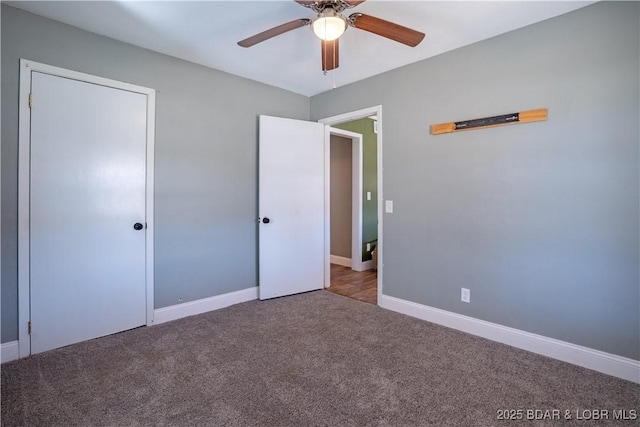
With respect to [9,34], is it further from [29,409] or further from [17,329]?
[29,409]

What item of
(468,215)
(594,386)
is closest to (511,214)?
(468,215)

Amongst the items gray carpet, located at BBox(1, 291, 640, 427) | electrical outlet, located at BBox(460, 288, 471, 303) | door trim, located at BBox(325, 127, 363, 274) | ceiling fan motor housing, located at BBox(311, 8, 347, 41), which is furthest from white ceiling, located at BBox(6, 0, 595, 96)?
gray carpet, located at BBox(1, 291, 640, 427)

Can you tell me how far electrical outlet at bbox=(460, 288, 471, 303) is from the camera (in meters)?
2.69

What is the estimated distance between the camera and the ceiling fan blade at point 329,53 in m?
2.09

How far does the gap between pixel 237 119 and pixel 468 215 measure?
2.50 m

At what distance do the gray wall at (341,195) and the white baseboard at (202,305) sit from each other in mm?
2116

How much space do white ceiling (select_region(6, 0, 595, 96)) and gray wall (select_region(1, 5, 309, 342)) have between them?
0.15 metres

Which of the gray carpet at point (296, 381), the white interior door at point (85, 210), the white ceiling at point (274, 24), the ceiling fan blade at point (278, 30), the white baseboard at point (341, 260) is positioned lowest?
the gray carpet at point (296, 381)

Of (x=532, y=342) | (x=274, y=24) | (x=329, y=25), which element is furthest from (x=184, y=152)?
(x=532, y=342)

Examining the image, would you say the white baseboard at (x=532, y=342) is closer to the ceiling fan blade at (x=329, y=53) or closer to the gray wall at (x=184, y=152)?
the gray wall at (x=184, y=152)

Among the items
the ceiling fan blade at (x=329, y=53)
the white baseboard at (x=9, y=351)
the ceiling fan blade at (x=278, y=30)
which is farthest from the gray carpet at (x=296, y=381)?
the ceiling fan blade at (x=278, y=30)

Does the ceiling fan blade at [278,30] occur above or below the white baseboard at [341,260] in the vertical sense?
above

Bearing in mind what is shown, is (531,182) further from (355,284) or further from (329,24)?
(355,284)

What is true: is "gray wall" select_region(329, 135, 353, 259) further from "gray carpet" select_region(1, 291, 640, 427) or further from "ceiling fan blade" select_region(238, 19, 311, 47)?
"ceiling fan blade" select_region(238, 19, 311, 47)
